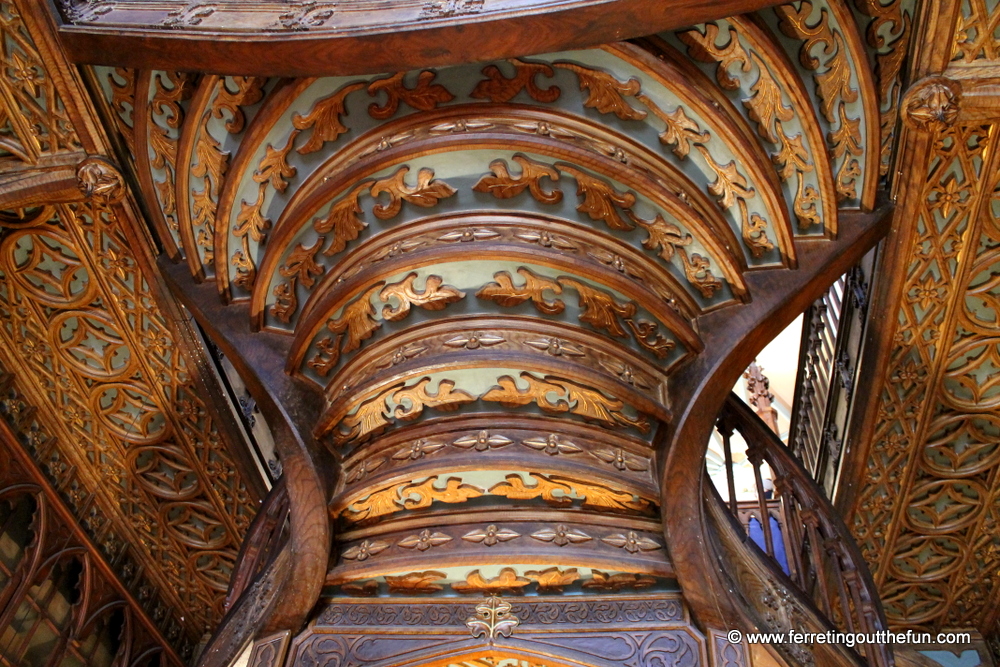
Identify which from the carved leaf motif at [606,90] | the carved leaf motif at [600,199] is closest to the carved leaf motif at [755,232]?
the carved leaf motif at [600,199]

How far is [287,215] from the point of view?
3236 millimetres

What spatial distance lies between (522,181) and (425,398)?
32.2 inches

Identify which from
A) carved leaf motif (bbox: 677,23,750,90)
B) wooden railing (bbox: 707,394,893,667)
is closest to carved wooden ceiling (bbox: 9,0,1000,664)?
carved leaf motif (bbox: 677,23,750,90)

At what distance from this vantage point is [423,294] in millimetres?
3146

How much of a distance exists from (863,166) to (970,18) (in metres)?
0.53

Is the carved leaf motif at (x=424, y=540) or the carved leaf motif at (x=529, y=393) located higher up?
the carved leaf motif at (x=529, y=393)

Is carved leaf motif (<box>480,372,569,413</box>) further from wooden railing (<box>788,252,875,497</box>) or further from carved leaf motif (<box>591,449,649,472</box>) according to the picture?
wooden railing (<box>788,252,875,497</box>)

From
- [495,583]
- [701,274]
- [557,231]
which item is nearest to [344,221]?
[557,231]

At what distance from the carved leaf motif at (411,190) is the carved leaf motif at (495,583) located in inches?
50.3

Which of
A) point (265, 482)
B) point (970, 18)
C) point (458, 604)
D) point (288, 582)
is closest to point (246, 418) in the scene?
point (265, 482)

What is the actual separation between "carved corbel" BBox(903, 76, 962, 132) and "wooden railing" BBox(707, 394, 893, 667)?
1201 mm

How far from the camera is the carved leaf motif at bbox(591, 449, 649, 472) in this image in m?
3.01

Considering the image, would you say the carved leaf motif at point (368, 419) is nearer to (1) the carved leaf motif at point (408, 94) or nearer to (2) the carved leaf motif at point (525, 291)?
(2) the carved leaf motif at point (525, 291)

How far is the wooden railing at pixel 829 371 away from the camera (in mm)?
3617
